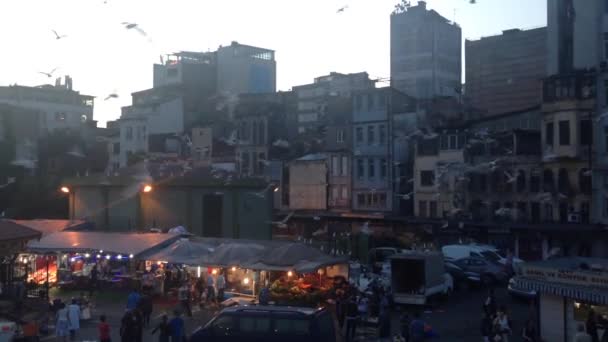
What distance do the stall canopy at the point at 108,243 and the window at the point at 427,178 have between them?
23.4 meters

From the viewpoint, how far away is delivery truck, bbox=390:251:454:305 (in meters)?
24.8

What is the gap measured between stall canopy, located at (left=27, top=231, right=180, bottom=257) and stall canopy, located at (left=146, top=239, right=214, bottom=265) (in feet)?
2.34

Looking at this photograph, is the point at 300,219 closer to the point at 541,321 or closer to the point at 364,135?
the point at 364,135

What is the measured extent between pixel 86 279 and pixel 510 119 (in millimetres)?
30405

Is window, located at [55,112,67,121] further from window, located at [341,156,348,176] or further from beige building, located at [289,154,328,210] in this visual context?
window, located at [341,156,348,176]

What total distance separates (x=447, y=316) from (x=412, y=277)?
75.9 inches

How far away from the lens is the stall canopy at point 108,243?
27575mm

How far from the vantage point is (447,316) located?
23719 mm

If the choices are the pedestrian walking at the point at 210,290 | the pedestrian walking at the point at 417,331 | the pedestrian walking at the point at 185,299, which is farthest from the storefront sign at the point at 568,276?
the pedestrian walking at the point at 210,290

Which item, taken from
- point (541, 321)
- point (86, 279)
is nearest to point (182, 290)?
point (86, 279)

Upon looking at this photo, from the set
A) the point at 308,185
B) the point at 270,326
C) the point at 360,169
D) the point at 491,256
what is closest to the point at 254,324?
the point at 270,326

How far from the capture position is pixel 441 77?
69.6 meters

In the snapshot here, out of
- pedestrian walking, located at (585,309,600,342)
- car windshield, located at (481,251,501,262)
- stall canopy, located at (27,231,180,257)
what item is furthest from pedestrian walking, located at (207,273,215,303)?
car windshield, located at (481,251,501,262)

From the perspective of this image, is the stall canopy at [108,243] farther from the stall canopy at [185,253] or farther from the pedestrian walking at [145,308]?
the pedestrian walking at [145,308]
